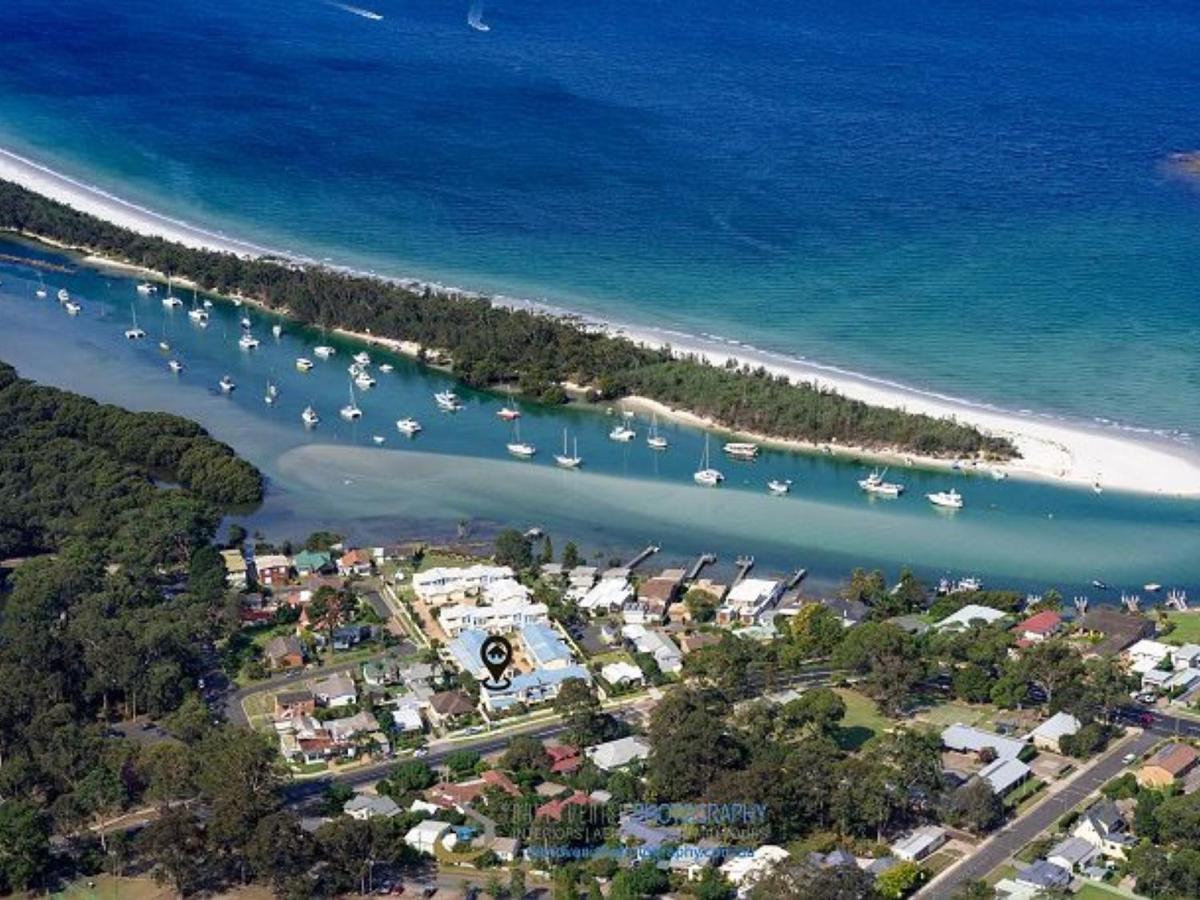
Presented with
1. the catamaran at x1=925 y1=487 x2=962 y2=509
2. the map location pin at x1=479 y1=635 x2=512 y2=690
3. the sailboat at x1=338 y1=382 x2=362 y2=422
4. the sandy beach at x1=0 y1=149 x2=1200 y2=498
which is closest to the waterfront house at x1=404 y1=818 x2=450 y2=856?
the map location pin at x1=479 y1=635 x2=512 y2=690

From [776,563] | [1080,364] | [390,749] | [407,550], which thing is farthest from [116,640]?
[1080,364]

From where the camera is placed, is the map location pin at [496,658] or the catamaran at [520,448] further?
the catamaran at [520,448]

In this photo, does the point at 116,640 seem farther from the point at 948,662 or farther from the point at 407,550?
the point at 948,662

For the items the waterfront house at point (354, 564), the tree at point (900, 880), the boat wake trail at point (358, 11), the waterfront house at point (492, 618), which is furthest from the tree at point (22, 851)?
the boat wake trail at point (358, 11)

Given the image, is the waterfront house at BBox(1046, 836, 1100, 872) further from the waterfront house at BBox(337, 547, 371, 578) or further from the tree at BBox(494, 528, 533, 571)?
the waterfront house at BBox(337, 547, 371, 578)

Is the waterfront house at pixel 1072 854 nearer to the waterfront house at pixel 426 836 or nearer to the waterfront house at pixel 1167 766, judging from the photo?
the waterfront house at pixel 1167 766

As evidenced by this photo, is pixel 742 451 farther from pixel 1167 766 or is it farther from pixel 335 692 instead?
pixel 1167 766
